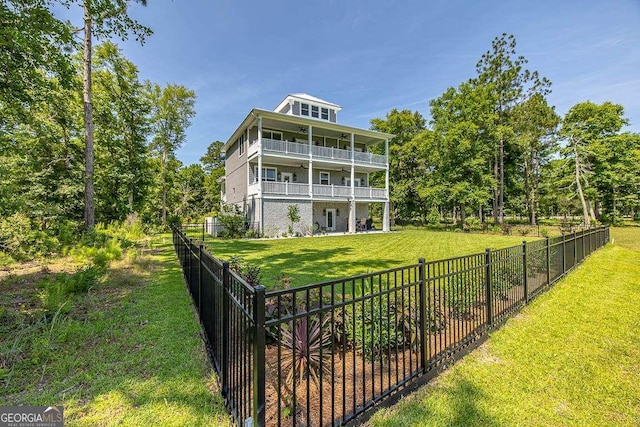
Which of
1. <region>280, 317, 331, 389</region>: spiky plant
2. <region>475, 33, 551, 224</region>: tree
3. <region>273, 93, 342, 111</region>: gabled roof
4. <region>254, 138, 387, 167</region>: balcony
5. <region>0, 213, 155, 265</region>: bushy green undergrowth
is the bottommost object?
<region>280, 317, 331, 389</region>: spiky plant

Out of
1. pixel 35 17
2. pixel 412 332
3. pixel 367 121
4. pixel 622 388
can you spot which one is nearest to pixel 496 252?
pixel 622 388

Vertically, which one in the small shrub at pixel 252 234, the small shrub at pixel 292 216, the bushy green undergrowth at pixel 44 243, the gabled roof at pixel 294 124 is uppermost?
the gabled roof at pixel 294 124

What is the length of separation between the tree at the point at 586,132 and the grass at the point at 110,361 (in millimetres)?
34514

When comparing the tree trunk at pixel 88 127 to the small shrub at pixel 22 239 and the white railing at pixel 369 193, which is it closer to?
the small shrub at pixel 22 239

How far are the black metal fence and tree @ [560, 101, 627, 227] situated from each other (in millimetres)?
30914

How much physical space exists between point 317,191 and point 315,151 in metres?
2.99

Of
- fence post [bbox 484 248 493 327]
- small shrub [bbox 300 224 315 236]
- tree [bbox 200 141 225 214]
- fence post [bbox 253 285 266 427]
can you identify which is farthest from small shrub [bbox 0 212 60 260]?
tree [bbox 200 141 225 214]

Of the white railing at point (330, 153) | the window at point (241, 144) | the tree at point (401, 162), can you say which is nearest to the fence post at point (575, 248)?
the white railing at point (330, 153)

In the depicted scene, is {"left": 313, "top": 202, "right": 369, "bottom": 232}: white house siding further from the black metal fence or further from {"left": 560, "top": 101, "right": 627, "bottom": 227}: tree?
{"left": 560, "top": 101, "right": 627, "bottom": 227}: tree

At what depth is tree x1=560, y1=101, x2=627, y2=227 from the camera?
26594mm

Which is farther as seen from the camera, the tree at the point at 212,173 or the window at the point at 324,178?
the tree at the point at 212,173

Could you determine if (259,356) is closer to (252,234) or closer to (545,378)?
(545,378)

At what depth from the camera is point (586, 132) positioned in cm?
2956

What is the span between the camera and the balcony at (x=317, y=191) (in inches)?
723
